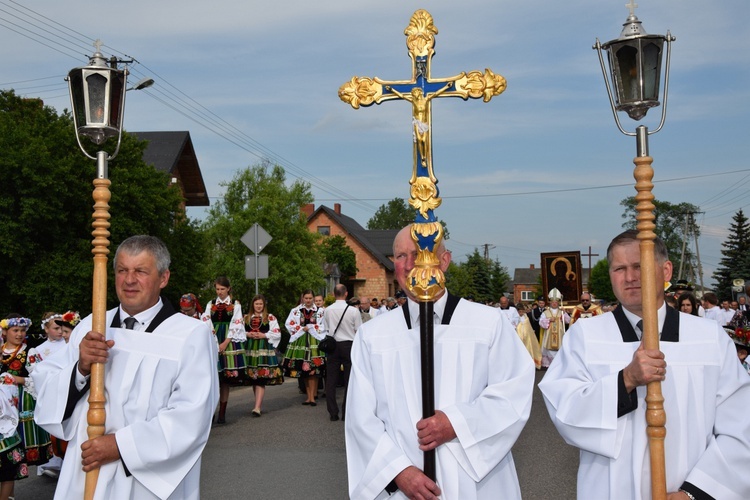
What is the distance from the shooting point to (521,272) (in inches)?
5866

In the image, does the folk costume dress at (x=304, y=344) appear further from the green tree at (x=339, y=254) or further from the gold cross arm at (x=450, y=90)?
the green tree at (x=339, y=254)

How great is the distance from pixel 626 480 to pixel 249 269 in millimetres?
12448

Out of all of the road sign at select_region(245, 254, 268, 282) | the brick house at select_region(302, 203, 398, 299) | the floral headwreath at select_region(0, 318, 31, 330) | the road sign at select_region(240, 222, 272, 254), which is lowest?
the floral headwreath at select_region(0, 318, 31, 330)

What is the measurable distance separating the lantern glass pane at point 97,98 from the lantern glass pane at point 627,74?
8.29ft

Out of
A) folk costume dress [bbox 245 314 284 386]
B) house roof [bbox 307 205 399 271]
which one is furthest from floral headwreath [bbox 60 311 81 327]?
house roof [bbox 307 205 399 271]

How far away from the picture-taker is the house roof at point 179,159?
3903cm

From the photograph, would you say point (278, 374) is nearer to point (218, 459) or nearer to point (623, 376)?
point (218, 459)

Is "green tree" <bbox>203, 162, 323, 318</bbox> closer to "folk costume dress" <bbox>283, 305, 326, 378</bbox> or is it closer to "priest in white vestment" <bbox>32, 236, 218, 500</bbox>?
"folk costume dress" <bbox>283, 305, 326, 378</bbox>

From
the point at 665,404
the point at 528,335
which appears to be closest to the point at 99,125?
the point at 665,404

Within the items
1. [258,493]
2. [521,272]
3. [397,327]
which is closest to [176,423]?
[397,327]

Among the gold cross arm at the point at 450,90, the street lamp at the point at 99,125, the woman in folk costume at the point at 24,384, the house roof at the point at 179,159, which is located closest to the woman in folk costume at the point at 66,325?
the woman in folk costume at the point at 24,384

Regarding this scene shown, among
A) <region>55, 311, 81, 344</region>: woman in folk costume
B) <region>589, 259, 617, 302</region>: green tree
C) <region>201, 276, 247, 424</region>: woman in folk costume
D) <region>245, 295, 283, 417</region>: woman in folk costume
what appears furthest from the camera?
<region>589, 259, 617, 302</region>: green tree

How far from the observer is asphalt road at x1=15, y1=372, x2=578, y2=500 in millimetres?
8289

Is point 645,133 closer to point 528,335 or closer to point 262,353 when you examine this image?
point 262,353
